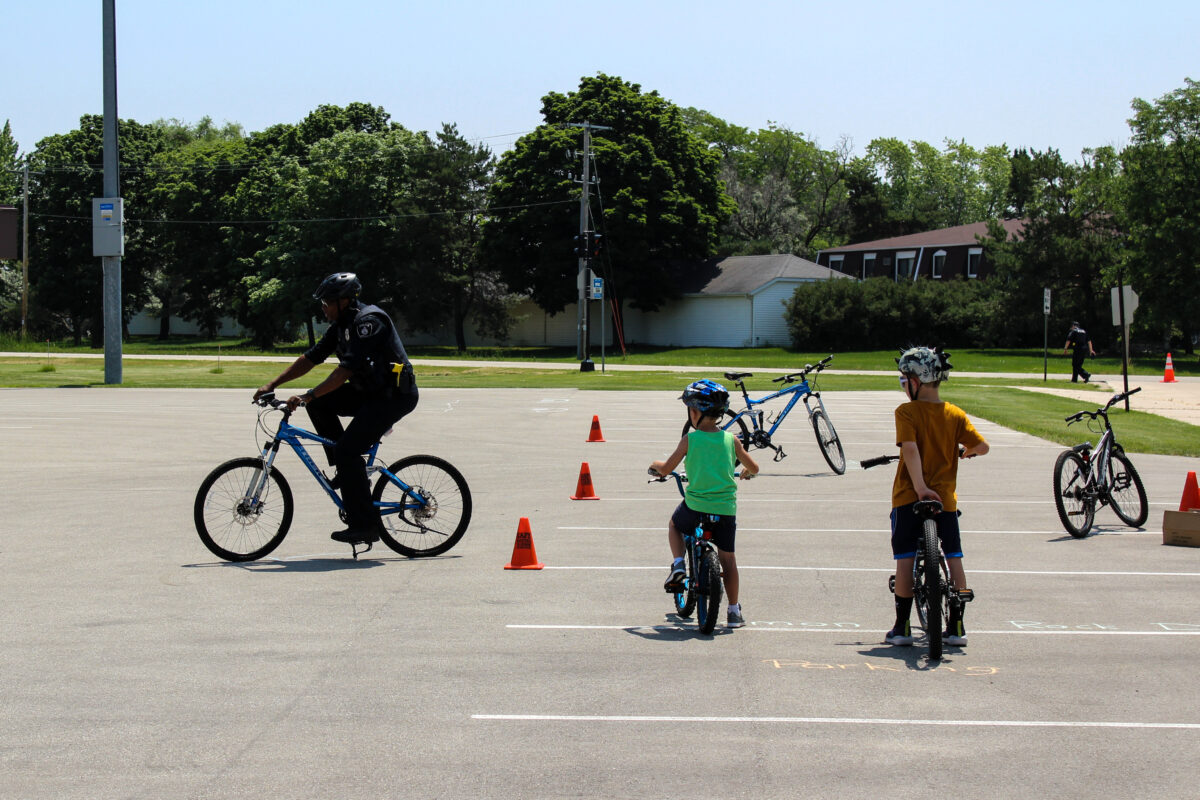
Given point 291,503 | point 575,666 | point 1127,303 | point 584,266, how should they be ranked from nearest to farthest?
point 575,666 < point 291,503 < point 1127,303 < point 584,266

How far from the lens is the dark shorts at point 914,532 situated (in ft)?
22.3

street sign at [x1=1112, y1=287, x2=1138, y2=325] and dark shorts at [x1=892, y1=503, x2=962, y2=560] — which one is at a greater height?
street sign at [x1=1112, y1=287, x2=1138, y2=325]

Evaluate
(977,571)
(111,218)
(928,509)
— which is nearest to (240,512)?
(928,509)

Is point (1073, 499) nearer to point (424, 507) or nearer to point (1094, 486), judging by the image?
point (1094, 486)

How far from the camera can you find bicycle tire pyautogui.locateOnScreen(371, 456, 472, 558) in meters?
9.24

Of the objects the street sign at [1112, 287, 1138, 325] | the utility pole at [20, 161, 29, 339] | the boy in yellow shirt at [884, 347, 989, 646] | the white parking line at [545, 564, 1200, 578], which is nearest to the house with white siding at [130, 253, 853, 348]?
the utility pole at [20, 161, 29, 339]

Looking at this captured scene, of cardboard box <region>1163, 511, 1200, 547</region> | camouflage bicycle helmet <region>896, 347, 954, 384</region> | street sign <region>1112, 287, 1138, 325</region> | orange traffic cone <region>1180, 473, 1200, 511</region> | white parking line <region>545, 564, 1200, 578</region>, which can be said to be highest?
street sign <region>1112, 287, 1138, 325</region>

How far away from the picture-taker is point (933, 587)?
253 inches

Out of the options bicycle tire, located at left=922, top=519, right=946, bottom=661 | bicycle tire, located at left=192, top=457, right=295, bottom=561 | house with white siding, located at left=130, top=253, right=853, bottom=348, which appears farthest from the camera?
house with white siding, located at left=130, top=253, right=853, bottom=348

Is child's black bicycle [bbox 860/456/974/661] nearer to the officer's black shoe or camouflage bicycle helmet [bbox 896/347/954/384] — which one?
camouflage bicycle helmet [bbox 896/347/954/384]

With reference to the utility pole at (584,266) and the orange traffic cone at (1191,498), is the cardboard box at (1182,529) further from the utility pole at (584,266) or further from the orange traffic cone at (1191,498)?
the utility pole at (584,266)

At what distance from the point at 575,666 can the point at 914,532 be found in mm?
2029

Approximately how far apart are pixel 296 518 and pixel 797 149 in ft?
332

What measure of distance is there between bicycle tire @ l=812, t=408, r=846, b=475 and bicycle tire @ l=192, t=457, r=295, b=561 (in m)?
7.88
